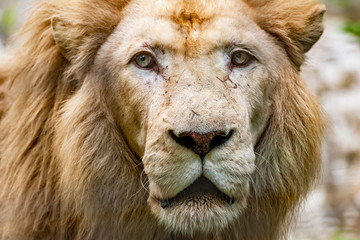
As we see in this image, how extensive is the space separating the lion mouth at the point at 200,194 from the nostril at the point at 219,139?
7.1 inches

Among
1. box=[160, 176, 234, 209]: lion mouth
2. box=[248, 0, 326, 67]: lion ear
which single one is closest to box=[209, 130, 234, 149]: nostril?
box=[160, 176, 234, 209]: lion mouth

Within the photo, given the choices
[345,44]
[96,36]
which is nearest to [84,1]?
[96,36]

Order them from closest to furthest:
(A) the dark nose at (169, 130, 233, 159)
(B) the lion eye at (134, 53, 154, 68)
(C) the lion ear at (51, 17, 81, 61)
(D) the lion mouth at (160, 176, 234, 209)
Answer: (A) the dark nose at (169, 130, 233, 159), (D) the lion mouth at (160, 176, 234, 209), (B) the lion eye at (134, 53, 154, 68), (C) the lion ear at (51, 17, 81, 61)

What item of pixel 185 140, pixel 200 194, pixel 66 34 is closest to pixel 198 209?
pixel 200 194

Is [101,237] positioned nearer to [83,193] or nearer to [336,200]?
[83,193]

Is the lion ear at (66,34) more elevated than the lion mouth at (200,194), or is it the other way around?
the lion ear at (66,34)

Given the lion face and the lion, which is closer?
the lion face

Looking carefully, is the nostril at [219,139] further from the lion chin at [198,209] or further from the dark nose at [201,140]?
the lion chin at [198,209]

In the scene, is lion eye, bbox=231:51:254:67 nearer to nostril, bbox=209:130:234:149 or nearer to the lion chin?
nostril, bbox=209:130:234:149

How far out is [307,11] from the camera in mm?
4258

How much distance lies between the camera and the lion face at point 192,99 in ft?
11.6

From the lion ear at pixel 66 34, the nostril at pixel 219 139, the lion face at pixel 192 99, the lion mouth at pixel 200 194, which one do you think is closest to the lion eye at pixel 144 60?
the lion face at pixel 192 99

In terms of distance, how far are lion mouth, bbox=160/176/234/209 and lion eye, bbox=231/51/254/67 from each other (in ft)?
2.48

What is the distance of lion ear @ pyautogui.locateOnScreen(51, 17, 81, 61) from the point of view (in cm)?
408
